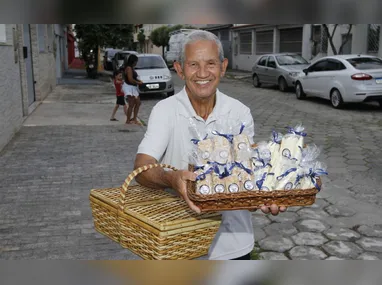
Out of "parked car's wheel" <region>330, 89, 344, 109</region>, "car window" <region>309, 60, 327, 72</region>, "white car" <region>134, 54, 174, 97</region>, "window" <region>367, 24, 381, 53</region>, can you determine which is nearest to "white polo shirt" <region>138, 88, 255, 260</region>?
"parked car's wheel" <region>330, 89, 344, 109</region>

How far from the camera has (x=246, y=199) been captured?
4.95 feet

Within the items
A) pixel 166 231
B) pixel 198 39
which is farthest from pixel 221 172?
pixel 198 39

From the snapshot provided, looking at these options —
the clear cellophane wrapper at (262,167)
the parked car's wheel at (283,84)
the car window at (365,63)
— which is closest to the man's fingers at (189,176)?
the clear cellophane wrapper at (262,167)

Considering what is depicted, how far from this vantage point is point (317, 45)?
75.6 feet

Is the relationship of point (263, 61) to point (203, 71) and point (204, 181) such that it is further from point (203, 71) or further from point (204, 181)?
point (204, 181)

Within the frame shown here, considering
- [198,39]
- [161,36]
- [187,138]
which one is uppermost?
[161,36]

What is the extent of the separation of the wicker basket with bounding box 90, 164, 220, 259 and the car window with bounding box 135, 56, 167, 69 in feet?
→ 48.0

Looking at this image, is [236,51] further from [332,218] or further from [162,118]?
[162,118]

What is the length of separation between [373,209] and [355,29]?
15.6 metres

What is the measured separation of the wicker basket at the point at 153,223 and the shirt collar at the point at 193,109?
0.36m

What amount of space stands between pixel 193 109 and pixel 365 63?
37.1 feet

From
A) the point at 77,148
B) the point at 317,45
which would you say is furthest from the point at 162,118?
the point at 317,45

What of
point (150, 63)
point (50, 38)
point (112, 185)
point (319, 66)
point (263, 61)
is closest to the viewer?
point (112, 185)

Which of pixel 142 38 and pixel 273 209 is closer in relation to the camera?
pixel 273 209
